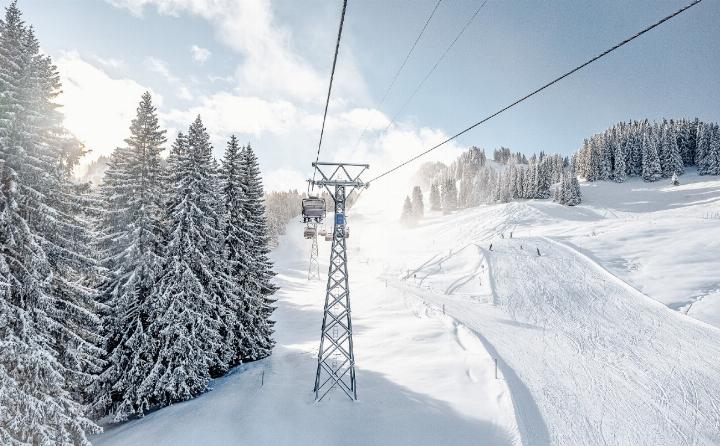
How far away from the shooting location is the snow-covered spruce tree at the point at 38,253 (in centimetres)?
1052

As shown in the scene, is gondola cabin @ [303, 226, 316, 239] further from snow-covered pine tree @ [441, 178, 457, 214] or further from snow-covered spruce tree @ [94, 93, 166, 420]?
snow-covered pine tree @ [441, 178, 457, 214]

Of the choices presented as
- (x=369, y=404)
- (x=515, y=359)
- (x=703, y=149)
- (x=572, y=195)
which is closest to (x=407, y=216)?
(x=572, y=195)

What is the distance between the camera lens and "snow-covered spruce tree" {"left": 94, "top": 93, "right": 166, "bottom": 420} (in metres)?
16.8

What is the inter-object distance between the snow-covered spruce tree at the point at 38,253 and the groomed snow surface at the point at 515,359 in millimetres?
3940

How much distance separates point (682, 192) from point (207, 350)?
108 metres

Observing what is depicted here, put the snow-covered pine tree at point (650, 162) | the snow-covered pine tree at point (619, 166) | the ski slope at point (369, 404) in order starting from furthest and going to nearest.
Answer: the snow-covered pine tree at point (619, 166) → the snow-covered pine tree at point (650, 162) → the ski slope at point (369, 404)

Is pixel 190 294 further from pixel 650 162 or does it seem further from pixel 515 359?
pixel 650 162

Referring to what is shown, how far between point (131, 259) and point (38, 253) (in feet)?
20.3

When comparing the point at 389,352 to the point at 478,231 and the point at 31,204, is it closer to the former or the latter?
the point at 31,204

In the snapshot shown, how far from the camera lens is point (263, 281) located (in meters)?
24.4

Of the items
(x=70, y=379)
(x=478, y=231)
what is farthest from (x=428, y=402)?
(x=478, y=231)

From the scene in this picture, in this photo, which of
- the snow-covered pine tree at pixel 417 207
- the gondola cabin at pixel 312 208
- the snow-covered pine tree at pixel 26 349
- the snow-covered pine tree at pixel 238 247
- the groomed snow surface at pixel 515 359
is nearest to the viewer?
the snow-covered pine tree at pixel 26 349

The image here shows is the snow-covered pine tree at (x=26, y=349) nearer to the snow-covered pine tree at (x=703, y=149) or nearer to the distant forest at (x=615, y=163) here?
the distant forest at (x=615, y=163)

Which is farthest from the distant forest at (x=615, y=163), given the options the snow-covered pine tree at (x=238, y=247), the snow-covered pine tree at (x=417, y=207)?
the snow-covered pine tree at (x=238, y=247)
